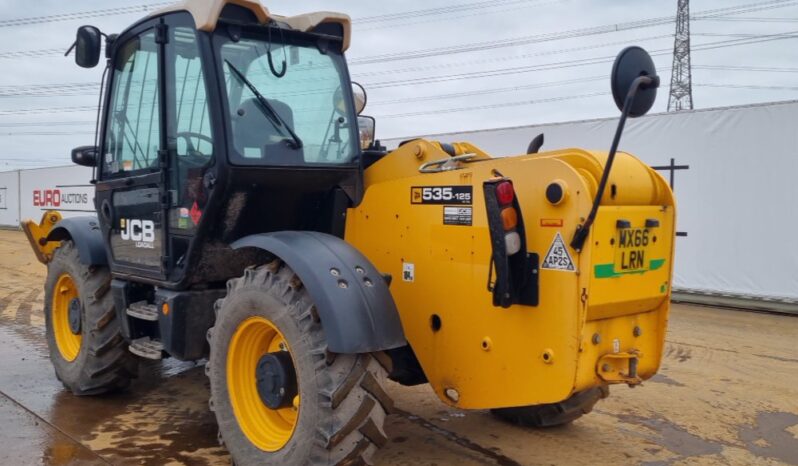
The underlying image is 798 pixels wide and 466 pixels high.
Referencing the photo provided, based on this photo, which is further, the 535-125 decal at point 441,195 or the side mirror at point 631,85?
the 535-125 decal at point 441,195

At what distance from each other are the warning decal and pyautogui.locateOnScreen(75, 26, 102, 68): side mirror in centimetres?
338

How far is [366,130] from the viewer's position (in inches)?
183

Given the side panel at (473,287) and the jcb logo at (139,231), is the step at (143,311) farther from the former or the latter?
the side panel at (473,287)

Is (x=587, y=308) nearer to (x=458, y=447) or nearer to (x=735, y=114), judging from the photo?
(x=458, y=447)

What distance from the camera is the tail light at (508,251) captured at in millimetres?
3197

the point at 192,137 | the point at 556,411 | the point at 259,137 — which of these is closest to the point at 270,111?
the point at 259,137

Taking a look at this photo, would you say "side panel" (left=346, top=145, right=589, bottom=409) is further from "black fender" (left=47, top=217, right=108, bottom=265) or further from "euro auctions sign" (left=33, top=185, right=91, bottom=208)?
"euro auctions sign" (left=33, top=185, right=91, bottom=208)

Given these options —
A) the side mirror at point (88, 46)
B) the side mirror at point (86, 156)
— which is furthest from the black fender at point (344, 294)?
the side mirror at point (86, 156)

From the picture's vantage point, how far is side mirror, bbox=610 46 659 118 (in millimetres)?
2910

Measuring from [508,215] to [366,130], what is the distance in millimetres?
1701

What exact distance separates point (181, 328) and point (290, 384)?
101 centimetres

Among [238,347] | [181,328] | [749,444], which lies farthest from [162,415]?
[749,444]

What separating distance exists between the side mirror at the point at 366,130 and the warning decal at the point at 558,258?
1.77 meters

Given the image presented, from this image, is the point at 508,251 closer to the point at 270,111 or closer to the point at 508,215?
the point at 508,215
